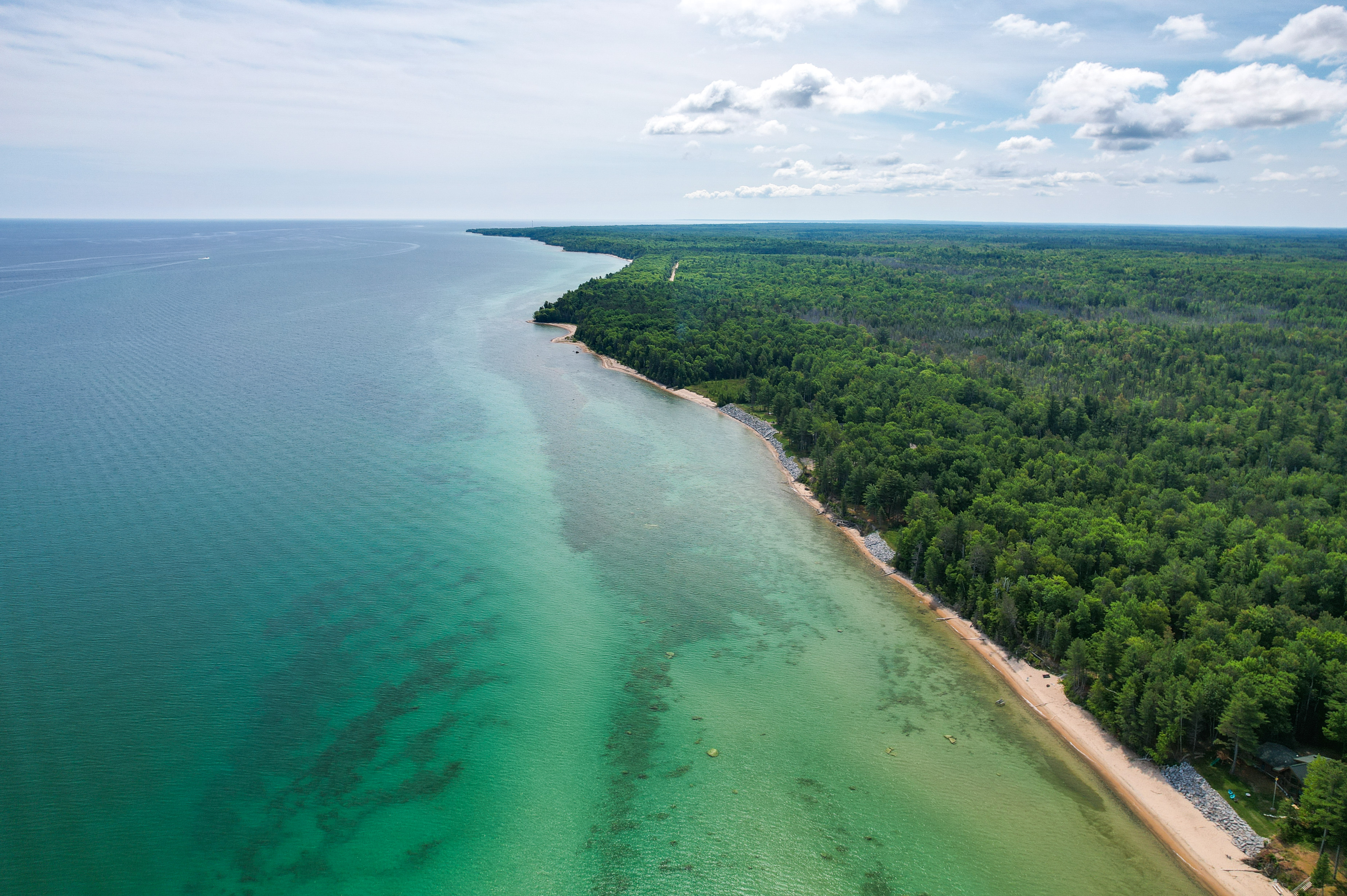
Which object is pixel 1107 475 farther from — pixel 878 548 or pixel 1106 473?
pixel 878 548

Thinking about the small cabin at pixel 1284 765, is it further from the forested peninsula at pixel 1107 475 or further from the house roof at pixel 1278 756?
the forested peninsula at pixel 1107 475

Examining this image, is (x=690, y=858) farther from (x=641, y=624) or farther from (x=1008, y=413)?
(x=1008, y=413)

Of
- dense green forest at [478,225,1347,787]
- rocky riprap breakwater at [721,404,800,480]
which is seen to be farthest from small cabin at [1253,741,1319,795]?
rocky riprap breakwater at [721,404,800,480]

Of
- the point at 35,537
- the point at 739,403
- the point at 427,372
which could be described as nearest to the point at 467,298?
the point at 427,372

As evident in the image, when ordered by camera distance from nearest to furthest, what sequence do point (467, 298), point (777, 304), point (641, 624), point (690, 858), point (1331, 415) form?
point (690, 858), point (641, 624), point (1331, 415), point (777, 304), point (467, 298)

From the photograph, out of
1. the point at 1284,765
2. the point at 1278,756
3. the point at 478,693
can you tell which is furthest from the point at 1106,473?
the point at 478,693

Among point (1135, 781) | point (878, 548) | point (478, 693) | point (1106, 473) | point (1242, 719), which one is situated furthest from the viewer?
point (1106, 473)

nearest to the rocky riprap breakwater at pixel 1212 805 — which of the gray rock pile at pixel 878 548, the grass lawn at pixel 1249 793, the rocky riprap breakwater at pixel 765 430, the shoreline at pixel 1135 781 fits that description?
the shoreline at pixel 1135 781
